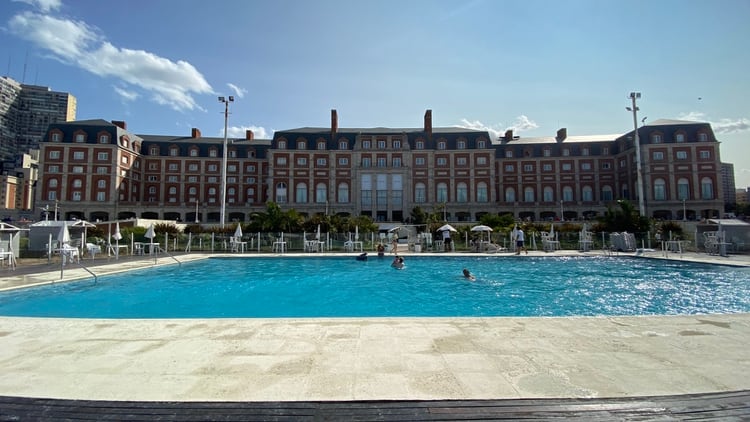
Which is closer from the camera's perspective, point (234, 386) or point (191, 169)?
point (234, 386)

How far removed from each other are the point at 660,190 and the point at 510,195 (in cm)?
1763

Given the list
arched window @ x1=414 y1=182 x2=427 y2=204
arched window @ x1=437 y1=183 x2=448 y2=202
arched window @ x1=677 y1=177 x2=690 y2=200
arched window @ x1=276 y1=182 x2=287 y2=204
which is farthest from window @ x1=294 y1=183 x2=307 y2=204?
arched window @ x1=677 y1=177 x2=690 y2=200

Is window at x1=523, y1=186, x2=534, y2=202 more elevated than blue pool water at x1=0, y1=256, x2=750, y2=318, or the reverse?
window at x1=523, y1=186, x2=534, y2=202

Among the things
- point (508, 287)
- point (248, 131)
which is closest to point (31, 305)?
point (508, 287)

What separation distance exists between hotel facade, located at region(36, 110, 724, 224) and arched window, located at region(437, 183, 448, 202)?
14 centimetres

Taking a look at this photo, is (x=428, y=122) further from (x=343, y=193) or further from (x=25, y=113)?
(x=25, y=113)

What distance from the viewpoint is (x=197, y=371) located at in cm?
359

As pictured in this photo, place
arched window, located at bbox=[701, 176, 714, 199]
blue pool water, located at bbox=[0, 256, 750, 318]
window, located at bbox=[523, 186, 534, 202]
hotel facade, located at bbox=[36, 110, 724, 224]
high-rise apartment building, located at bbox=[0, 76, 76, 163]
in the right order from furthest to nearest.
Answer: high-rise apartment building, located at bbox=[0, 76, 76, 163] < window, located at bbox=[523, 186, 534, 202] < hotel facade, located at bbox=[36, 110, 724, 224] < arched window, located at bbox=[701, 176, 714, 199] < blue pool water, located at bbox=[0, 256, 750, 318]

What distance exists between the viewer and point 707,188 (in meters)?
44.2

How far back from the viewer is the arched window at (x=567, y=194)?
51.2 metres

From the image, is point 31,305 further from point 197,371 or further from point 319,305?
point 197,371

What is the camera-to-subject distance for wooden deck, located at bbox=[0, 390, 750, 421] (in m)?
2.67

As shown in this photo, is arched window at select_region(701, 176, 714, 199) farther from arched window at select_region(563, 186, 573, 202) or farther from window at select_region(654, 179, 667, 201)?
arched window at select_region(563, 186, 573, 202)

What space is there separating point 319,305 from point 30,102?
145 meters
